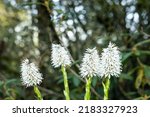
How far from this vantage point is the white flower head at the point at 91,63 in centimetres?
117

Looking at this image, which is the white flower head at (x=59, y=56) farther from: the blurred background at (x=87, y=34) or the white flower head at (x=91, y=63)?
the blurred background at (x=87, y=34)

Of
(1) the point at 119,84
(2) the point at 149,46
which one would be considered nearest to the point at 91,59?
(1) the point at 119,84

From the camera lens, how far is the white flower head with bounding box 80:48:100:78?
117 cm

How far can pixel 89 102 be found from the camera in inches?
52.9

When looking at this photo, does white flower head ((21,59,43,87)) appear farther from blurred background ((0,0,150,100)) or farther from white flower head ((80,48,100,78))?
blurred background ((0,0,150,100))

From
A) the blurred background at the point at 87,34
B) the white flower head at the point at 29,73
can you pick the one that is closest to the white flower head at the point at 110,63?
the white flower head at the point at 29,73

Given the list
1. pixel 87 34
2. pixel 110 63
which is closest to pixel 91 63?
pixel 110 63

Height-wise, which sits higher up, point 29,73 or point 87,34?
point 87,34

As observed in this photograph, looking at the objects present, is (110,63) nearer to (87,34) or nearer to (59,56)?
(59,56)

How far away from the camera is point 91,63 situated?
3.86 ft

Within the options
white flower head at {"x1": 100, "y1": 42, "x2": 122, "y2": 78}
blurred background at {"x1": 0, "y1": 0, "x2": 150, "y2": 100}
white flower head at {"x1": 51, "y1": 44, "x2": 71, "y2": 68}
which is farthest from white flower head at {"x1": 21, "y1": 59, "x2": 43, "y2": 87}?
blurred background at {"x1": 0, "y1": 0, "x2": 150, "y2": 100}

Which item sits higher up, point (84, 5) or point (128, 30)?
point (84, 5)

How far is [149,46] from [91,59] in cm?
145

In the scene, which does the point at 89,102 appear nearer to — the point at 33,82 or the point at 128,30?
the point at 33,82
